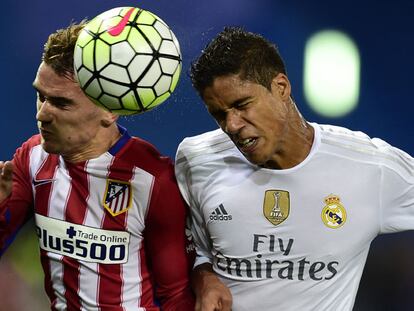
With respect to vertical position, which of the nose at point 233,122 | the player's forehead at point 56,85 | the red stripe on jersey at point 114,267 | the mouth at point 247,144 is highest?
the player's forehead at point 56,85

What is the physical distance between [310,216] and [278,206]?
8cm

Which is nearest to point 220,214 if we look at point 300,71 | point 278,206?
point 278,206

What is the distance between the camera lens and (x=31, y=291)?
218cm

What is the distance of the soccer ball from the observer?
1.39 meters

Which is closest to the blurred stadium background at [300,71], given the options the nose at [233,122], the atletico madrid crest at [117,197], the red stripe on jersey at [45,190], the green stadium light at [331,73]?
the green stadium light at [331,73]

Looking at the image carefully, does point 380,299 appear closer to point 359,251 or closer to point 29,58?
point 359,251

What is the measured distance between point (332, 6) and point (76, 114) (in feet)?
3.52

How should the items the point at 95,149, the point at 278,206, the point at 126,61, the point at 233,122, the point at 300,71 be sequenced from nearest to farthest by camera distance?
1. the point at 126,61
2. the point at 233,122
3. the point at 278,206
4. the point at 95,149
5. the point at 300,71

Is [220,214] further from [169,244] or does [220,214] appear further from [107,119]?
[107,119]

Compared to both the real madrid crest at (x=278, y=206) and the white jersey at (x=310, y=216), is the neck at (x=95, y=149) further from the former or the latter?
the real madrid crest at (x=278, y=206)

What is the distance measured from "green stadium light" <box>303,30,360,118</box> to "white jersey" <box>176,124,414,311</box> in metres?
0.67

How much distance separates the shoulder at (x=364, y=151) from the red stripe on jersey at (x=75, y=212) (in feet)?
1.87

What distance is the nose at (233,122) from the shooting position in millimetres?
1508

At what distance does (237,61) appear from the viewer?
5.06 ft
